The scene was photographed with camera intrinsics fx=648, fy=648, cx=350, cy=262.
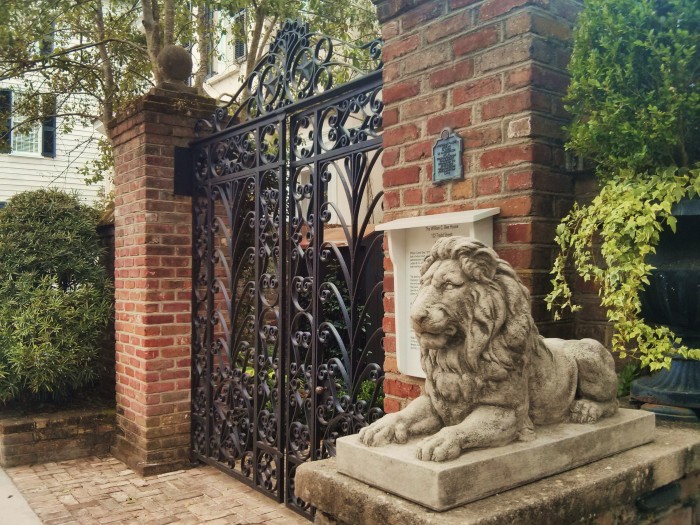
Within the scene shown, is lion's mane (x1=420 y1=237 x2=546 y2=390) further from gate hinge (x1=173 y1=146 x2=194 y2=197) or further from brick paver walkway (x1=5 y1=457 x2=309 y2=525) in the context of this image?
gate hinge (x1=173 y1=146 x2=194 y2=197)

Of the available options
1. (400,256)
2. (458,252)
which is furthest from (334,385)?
(458,252)

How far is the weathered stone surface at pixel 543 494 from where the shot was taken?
6.08 feet

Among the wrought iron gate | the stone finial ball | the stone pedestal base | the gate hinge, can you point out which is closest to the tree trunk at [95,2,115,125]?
the stone finial ball

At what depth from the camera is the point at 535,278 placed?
2.78 metres

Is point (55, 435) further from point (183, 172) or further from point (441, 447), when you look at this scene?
point (441, 447)

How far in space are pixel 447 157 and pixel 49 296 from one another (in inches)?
176

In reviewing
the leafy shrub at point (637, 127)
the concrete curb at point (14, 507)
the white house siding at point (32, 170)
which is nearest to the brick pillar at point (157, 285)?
the concrete curb at point (14, 507)

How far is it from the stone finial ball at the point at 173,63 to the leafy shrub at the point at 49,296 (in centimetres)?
188

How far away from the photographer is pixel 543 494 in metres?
1.97

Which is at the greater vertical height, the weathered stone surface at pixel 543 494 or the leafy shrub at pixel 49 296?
the leafy shrub at pixel 49 296

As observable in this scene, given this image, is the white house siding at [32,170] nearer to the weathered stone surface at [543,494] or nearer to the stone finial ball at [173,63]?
the stone finial ball at [173,63]

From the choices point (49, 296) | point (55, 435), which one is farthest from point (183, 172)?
point (55, 435)

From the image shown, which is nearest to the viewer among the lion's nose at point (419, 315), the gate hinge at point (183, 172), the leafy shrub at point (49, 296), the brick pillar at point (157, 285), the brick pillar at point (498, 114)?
the lion's nose at point (419, 315)

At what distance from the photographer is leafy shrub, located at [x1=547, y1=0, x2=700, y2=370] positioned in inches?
88.9
